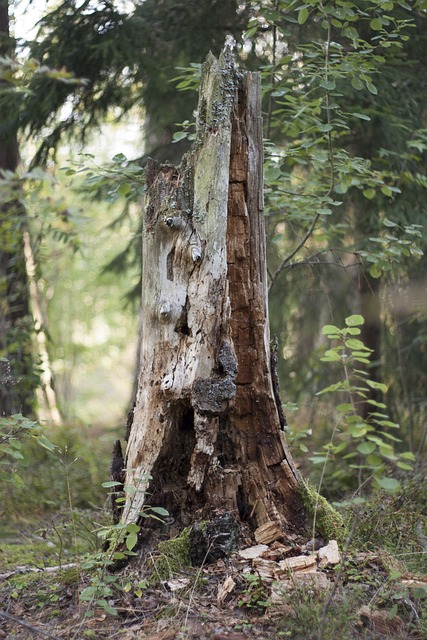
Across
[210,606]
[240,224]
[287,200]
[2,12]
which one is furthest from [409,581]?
[2,12]

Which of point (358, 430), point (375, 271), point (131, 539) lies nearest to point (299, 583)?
point (131, 539)

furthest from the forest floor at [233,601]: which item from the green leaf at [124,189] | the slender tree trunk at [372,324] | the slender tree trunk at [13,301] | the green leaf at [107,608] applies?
the slender tree trunk at [372,324]

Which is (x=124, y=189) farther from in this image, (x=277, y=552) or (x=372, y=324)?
(x=372, y=324)

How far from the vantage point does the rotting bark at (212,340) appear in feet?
12.5

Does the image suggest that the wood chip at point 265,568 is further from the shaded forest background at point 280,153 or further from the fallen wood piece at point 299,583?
the shaded forest background at point 280,153

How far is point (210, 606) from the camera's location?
3406 millimetres

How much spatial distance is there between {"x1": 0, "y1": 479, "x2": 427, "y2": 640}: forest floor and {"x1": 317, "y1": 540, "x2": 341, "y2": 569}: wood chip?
5 cm

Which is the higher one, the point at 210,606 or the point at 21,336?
the point at 21,336

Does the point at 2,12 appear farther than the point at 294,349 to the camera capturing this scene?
No

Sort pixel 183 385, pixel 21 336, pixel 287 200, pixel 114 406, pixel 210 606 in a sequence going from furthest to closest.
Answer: pixel 114 406 → pixel 21 336 → pixel 287 200 → pixel 183 385 → pixel 210 606

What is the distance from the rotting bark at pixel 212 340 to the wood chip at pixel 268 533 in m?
0.05

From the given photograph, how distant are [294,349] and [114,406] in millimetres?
17345

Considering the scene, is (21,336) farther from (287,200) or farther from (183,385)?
(183,385)

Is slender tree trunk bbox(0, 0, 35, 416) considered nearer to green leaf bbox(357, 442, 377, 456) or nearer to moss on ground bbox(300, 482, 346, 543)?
moss on ground bbox(300, 482, 346, 543)
